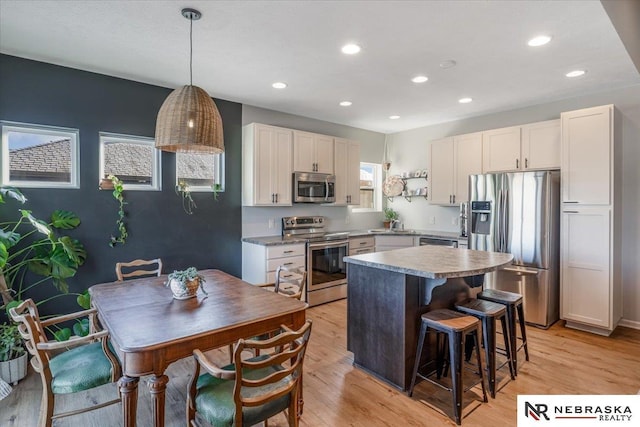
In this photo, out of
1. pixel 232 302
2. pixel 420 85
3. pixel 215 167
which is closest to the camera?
pixel 232 302

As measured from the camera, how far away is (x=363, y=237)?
5074mm

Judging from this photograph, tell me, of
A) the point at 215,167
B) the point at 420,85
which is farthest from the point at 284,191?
the point at 420,85

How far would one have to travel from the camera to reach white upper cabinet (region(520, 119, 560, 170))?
13.1 feet

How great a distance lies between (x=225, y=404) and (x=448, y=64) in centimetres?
321

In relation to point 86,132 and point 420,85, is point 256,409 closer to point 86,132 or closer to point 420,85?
point 86,132

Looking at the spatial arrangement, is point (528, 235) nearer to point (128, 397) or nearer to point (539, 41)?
point (539, 41)

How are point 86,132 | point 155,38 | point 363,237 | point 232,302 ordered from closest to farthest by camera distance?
point 232,302, point 155,38, point 86,132, point 363,237

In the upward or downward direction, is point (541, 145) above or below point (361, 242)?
above

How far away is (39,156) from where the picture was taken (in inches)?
127

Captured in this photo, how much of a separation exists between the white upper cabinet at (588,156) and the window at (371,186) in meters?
3.04

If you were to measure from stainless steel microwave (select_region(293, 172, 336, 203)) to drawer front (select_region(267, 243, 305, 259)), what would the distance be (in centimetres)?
74

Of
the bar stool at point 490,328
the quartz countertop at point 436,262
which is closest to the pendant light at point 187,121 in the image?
the quartz countertop at point 436,262

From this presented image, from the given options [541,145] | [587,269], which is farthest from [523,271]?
[541,145]

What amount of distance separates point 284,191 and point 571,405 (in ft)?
11.7
